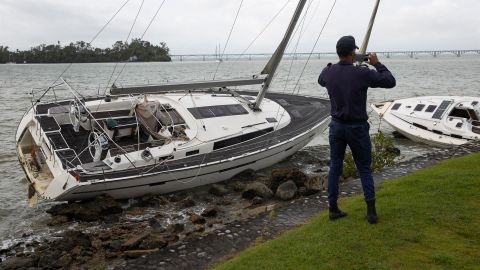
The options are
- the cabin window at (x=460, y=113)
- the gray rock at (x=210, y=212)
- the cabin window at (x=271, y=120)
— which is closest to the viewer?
the gray rock at (x=210, y=212)

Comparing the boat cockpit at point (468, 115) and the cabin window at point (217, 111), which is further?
the boat cockpit at point (468, 115)

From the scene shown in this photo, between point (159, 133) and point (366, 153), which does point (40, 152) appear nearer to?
point (159, 133)

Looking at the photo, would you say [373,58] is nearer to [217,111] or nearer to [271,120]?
[217,111]

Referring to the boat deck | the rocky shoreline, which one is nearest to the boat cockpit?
the boat deck

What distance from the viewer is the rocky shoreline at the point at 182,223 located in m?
8.09

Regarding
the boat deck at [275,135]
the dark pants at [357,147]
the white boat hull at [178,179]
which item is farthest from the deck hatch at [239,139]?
the dark pants at [357,147]

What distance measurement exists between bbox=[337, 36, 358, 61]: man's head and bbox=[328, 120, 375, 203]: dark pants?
3.36 ft

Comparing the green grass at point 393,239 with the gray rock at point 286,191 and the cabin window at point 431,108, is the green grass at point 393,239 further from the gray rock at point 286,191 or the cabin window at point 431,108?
the cabin window at point 431,108

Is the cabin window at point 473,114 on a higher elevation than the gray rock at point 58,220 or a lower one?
higher

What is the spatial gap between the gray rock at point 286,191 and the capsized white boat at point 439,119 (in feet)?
37.7

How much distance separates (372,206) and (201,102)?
439 inches

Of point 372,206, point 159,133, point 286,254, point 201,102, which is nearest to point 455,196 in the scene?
point 372,206

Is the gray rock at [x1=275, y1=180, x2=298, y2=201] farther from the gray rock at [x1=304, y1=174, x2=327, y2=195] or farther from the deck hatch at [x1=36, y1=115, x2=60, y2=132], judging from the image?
the deck hatch at [x1=36, y1=115, x2=60, y2=132]

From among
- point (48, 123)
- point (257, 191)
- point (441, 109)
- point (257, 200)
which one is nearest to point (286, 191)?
point (257, 200)
